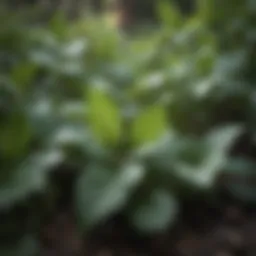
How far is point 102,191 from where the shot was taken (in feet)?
3.75

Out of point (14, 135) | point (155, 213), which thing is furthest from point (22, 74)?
point (155, 213)

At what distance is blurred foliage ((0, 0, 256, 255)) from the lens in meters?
1.16

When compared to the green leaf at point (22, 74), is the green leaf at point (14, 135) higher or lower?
lower

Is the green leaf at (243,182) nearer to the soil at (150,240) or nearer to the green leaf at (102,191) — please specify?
the soil at (150,240)

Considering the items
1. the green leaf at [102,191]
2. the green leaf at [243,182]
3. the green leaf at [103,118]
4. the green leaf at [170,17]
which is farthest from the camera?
the green leaf at [170,17]

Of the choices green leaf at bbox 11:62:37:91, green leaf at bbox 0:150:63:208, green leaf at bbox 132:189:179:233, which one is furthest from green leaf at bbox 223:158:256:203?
green leaf at bbox 11:62:37:91

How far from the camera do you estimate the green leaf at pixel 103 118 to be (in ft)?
3.97

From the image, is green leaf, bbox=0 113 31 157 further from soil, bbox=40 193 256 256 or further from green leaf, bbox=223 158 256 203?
green leaf, bbox=223 158 256 203

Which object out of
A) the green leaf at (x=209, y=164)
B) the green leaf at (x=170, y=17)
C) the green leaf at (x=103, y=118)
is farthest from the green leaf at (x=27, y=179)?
the green leaf at (x=170, y=17)

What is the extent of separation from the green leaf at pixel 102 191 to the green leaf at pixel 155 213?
42mm

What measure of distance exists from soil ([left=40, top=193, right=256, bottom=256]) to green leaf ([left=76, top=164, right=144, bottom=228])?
0.06 meters

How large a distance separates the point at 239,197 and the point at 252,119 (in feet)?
0.86

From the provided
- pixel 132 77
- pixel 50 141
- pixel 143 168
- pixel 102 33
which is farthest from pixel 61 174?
pixel 102 33

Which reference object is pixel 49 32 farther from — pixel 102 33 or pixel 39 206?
pixel 39 206
